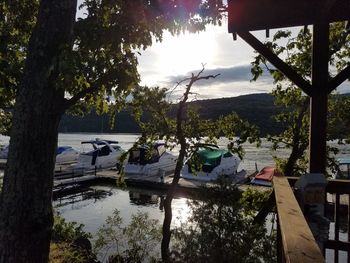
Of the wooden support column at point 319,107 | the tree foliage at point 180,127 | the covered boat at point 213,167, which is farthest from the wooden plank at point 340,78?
the covered boat at point 213,167

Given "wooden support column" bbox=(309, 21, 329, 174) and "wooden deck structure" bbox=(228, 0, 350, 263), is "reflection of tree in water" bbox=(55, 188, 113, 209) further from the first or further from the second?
"wooden support column" bbox=(309, 21, 329, 174)

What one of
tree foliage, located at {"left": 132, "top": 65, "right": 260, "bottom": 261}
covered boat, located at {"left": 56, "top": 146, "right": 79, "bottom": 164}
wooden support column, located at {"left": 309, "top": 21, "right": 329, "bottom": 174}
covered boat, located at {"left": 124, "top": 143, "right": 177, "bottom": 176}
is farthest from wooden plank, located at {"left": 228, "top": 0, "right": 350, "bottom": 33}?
covered boat, located at {"left": 56, "top": 146, "right": 79, "bottom": 164}

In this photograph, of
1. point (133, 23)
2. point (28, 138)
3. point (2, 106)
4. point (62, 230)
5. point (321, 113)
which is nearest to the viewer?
point (321, 113)

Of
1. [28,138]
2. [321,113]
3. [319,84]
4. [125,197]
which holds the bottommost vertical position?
[125,197]

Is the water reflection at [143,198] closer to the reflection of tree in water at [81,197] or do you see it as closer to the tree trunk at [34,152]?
the reflection of tree in water at [81,197]

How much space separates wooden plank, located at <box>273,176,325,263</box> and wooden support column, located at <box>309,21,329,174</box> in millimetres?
2110

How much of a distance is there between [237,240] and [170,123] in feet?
20.6

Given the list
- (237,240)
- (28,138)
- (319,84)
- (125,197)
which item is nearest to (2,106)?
(28,138)

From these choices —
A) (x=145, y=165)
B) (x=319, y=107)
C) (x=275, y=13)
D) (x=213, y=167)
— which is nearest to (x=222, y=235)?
(x=319, y=107)

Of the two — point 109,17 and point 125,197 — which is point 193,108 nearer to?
point 109,17

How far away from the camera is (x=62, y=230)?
12.6m

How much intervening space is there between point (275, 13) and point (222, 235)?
156 inches

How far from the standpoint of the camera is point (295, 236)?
2100mm

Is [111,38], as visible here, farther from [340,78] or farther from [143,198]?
[143,198]
